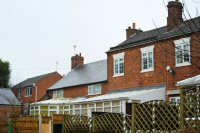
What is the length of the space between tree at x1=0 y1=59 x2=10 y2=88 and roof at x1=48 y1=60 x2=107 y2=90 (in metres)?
17.4

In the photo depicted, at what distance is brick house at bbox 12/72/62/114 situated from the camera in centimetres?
6178

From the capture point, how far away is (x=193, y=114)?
511 inches

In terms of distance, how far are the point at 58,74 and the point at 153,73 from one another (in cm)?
3659

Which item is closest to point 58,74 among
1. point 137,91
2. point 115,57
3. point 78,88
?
point 78,88

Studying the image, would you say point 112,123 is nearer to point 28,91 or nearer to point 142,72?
point 142,72

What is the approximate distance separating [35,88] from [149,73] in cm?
3357

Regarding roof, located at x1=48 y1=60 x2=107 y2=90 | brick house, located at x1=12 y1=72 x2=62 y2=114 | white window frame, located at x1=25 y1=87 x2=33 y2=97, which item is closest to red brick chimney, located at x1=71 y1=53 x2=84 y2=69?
roof, located at x1=48 y1=60 x2=107 y2=90

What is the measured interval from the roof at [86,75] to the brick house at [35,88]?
12309 mm

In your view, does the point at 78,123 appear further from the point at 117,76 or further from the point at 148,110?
the point at 117,76

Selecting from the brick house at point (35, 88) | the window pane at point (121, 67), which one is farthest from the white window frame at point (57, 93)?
the window pane at point (121, 67)

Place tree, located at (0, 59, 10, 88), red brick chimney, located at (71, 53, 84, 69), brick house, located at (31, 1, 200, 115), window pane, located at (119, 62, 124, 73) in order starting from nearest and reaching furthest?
brick house, located at (31, 1, 200, 115) < window pane, located at (119, 62, 124, 73) < red brick chimney, located at (71, 53, 84, 69) < tree, located at (0, 59, 10, 88)

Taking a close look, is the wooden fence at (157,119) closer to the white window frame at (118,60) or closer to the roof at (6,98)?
the white window frame at (118,60)

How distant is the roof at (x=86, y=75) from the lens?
144 ft

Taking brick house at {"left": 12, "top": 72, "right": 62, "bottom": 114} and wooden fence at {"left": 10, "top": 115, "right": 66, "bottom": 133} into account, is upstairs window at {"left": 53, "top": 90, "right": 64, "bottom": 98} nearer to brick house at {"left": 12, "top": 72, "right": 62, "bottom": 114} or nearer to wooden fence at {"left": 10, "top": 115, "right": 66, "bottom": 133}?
brick house at {"left": 12, "top": 72, "right": 62, "bottom": 114}
